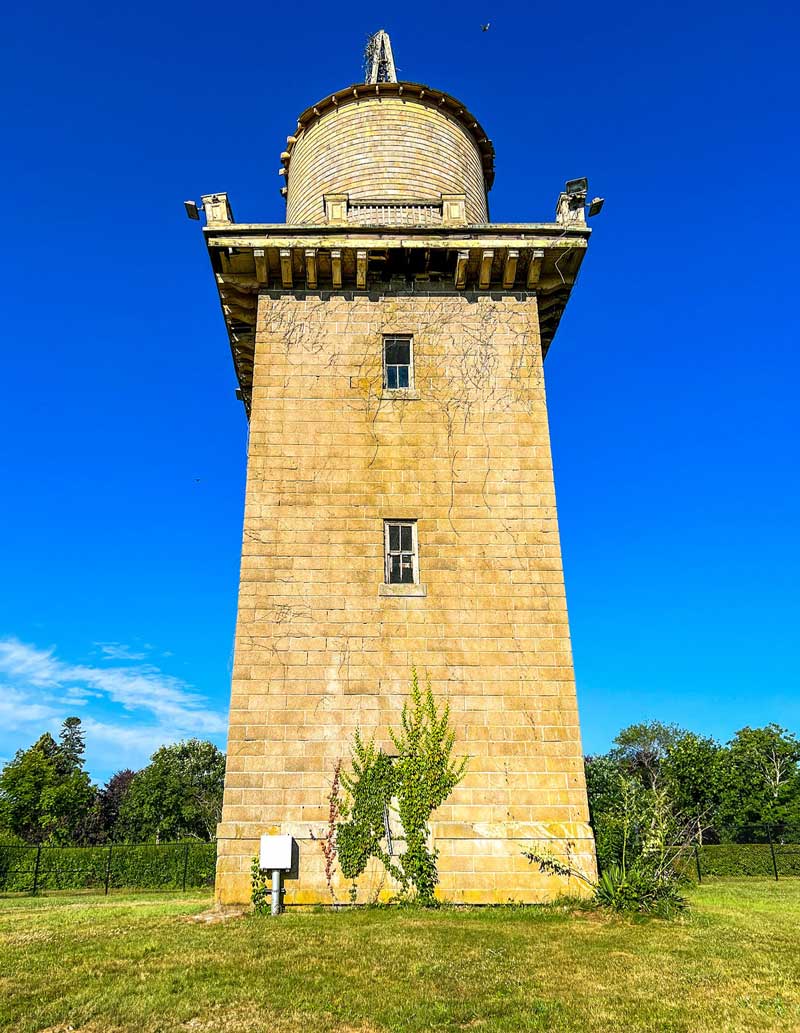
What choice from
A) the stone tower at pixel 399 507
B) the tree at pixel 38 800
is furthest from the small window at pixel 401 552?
the tree at pixel 38 800

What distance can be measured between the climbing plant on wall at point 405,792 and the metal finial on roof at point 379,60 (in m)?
21.1

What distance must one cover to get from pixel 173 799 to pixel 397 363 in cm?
5608

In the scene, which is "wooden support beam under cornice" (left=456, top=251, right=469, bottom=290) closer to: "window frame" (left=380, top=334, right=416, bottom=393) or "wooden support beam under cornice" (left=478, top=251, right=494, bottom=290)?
"wooden support beam under cornice" (left=478, top=251, right=494, bottom=290)

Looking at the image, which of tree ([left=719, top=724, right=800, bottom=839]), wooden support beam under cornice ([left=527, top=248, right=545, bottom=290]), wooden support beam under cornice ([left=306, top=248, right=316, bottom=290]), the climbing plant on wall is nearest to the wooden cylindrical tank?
wooden support beam under cornice ([left=306, top=248, right=316, bottom=290])

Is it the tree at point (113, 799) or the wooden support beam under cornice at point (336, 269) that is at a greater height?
the wooden support beam under cornice at point (336, 269)

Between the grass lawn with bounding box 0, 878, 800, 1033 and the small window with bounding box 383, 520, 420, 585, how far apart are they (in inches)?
236

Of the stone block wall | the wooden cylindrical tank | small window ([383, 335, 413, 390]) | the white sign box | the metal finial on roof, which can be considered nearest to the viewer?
the white sign box

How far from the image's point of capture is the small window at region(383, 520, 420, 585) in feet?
47.6

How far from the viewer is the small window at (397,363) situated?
1628 centimetres

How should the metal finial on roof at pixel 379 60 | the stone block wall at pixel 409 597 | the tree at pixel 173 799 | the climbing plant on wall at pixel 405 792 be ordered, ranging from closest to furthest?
the climbing plant on wall at pixel 405 792
the stone block wall at pixel 409 597
the metal finial on roof at pixel 379 60
the tree at pixel 173 799

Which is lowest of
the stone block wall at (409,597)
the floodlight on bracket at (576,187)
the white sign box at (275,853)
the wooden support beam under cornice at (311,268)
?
the white sign box at (275,853)

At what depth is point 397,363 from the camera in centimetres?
1655

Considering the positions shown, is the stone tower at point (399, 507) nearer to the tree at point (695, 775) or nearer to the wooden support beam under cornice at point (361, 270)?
the wooden support beam under cornice at point (361, 270)

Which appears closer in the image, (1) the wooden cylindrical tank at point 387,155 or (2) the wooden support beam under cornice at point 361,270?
(2) the wooden support beam under cornice at point 361,270
